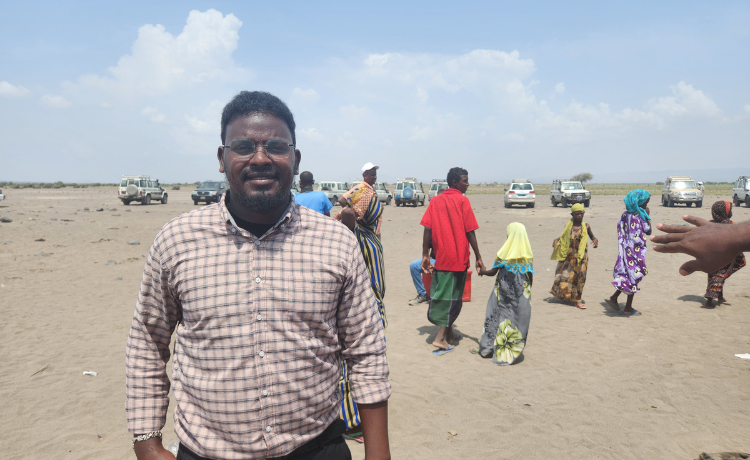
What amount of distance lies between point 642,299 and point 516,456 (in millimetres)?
5938

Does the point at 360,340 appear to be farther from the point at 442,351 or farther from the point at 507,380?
the point at 442,351

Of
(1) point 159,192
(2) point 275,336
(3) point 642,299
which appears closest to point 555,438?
(2) point 275,336

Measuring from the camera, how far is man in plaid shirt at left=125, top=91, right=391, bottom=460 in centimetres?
152

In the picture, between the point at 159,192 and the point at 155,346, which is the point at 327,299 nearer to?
the point at 155,346

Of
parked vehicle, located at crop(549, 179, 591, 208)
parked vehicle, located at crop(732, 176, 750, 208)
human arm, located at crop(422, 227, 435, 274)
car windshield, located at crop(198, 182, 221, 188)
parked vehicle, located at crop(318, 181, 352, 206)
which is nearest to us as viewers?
human arm, located at crop(422, 227, 435, 274)

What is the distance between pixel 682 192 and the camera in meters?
28.9

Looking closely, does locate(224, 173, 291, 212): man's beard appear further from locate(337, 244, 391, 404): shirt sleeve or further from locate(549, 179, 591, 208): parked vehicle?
locate(549, 179, 591, 208): parked vehicle

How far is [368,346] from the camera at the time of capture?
1.65 meters

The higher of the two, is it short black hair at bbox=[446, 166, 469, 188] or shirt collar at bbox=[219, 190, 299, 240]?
short black hair at bbox=[446, 166, 469, 188]

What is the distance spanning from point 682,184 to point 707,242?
109 ft

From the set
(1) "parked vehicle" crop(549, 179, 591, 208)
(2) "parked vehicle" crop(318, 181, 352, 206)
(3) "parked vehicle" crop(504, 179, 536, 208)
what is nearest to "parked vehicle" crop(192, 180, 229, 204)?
(2) "parked vehicle" crop(318, 181, 352, 206)

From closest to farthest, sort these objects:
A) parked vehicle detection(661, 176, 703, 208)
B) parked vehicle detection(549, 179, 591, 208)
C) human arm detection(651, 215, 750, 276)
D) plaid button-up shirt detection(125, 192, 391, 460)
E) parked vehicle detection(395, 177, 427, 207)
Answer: plaid button-up shirt detection(125, 192, 391, 460) < human arm detection(651, 215, 750, 276) < parked vehicle detection(661, 176, 703, 208) < parked vehicle detection(549, 179, 591, 208) < parked vehicle detection(395, 177, 427, 207)

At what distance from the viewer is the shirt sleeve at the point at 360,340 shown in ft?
5.36

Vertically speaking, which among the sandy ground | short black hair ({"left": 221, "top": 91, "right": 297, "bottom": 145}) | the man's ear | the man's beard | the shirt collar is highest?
short black hair ({"left": 221, "top": 91, "right": 297, "bottom": 145})
